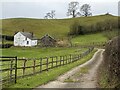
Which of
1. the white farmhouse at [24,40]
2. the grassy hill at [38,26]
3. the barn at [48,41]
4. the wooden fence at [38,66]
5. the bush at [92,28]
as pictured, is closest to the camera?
the wooden fence at [38,66]

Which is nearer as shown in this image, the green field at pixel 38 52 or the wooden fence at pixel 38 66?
the wooden fence at pixel 38 66

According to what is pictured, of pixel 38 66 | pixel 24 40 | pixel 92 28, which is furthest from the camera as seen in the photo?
pixel 92 28

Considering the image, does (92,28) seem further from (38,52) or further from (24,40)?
(38,52)

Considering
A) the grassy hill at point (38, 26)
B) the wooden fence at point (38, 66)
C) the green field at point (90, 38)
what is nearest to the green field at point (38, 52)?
the wooden fence at point (38, 66)

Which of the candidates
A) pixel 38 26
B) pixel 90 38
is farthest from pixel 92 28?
pixel 38 26

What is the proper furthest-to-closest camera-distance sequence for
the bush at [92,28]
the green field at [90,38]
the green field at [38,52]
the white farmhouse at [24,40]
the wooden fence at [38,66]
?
the bush at [92,28] < the green field at [90,38] < the white farmhouse at [24,40] < the green field at [38,52] < the wooden fence at [38,66]

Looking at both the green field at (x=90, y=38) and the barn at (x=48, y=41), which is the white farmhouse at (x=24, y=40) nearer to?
the barn at (x=48, y=41)

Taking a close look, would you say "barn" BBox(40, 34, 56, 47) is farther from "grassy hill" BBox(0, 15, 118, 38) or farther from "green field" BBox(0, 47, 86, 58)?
"green field" BBox(0, 47, 86, 58)

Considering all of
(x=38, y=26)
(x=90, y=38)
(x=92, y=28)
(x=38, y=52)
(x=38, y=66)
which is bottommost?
(x=38, y=52)

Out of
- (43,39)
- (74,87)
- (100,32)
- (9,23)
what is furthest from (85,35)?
(74,87)

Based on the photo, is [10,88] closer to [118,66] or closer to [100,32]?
[118,66]

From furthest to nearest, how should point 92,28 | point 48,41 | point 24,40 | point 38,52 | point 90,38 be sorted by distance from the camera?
point 92,28 → point 90,38 → point 24,40 → point 48,41 → point 38,52

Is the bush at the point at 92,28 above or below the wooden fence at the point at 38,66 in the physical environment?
above

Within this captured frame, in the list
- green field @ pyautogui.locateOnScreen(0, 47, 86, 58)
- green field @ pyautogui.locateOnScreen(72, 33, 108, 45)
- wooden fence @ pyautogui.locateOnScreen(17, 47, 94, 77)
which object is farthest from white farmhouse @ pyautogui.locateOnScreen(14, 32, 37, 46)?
wooden fence @ pyautogui.locateOnScreen(17, 47, 94, 77)
